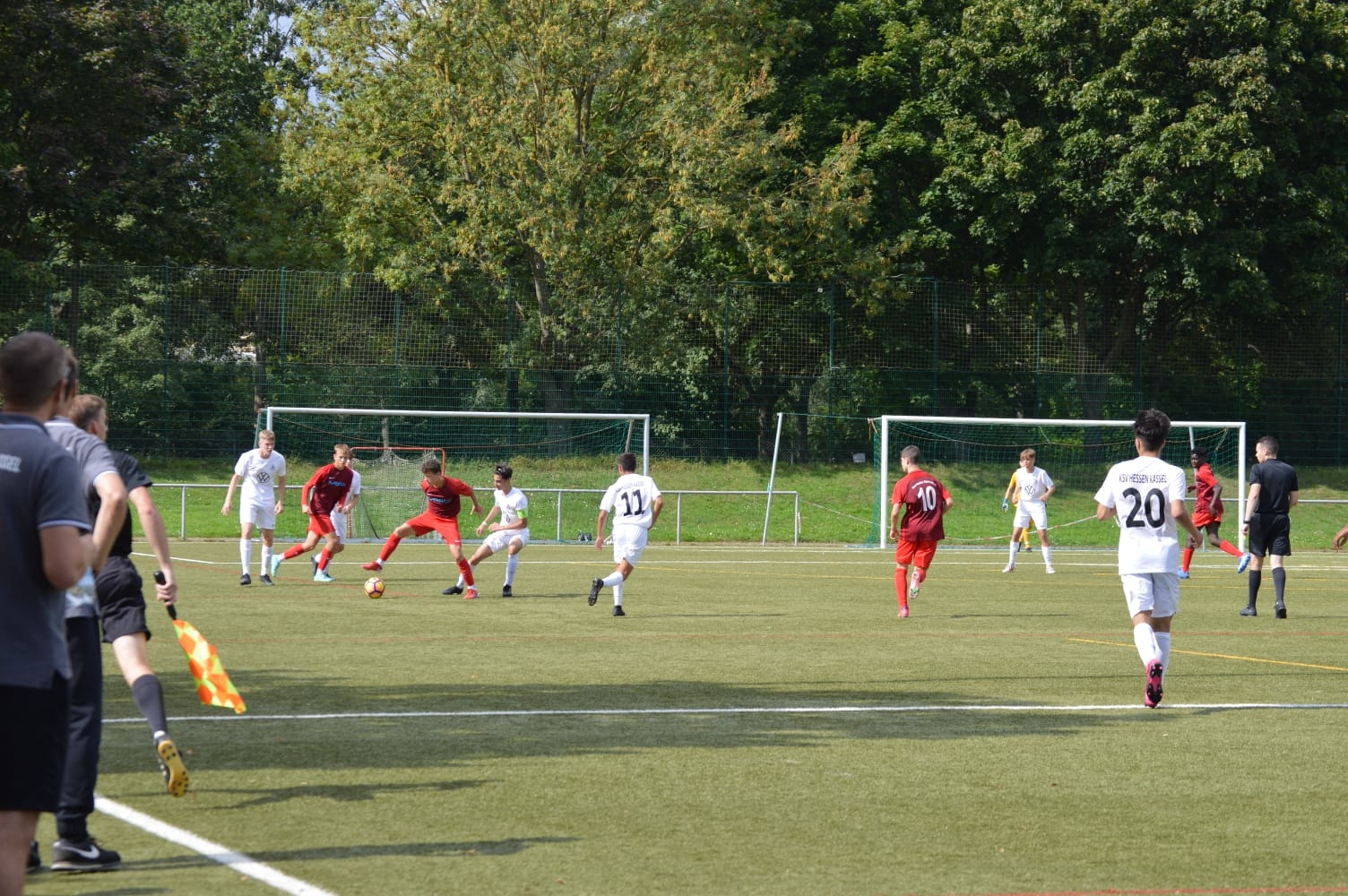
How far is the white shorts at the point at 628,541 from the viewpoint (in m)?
18.0

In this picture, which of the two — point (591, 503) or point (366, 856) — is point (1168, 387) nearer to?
point (591, 503)

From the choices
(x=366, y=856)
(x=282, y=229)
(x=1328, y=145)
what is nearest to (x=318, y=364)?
(x=282, y=229)

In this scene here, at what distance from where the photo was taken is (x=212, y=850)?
6.14m

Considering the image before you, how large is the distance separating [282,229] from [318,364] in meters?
11.3

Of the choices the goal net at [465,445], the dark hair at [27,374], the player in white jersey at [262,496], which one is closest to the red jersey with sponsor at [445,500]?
the player in white jersey at [262,496]

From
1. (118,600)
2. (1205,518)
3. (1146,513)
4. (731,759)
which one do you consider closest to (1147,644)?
(1146,513)

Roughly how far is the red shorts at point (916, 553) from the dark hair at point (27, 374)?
1410 cm

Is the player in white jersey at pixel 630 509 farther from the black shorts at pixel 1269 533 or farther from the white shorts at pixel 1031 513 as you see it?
the white shorts at pixel 1031 513

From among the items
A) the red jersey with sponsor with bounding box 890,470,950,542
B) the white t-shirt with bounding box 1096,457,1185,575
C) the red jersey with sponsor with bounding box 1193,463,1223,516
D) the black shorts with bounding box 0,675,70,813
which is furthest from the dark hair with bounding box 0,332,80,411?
the red jersey with sponsor with bounding box 1193,463,1223,516

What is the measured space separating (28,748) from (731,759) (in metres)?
4.72

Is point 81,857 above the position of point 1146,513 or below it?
below

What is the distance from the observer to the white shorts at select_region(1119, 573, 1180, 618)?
10664 millimetres

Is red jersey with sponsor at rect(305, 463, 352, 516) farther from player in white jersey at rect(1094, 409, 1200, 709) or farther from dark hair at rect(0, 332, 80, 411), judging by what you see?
dark hair at rect(0, 332, 80, 411)

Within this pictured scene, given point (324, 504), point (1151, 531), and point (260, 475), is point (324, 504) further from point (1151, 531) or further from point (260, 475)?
point (1151, 531)
